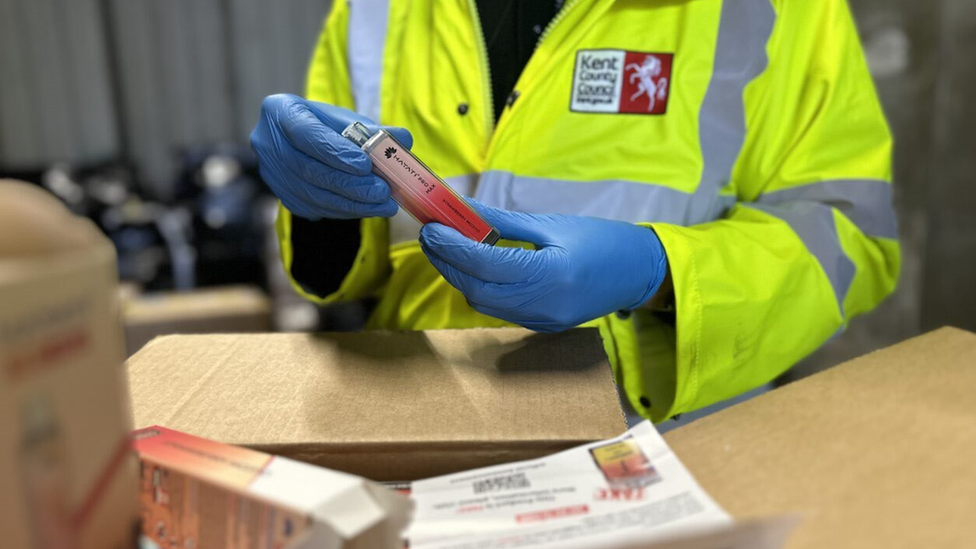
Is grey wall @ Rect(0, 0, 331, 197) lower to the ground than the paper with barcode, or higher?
lower

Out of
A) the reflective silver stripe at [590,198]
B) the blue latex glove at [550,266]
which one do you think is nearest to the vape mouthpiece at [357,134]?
the blue latex glove at [550,266]

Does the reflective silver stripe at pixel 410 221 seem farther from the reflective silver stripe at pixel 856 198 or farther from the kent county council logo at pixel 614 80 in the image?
the reflective silver stripe at pixel 856 198

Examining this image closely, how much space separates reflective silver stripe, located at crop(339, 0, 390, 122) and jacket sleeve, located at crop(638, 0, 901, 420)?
0.44 m

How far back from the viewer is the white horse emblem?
2.90ft

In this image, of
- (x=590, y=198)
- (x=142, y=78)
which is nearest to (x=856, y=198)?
(x=590, y=198)

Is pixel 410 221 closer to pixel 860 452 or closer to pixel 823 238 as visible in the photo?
pixel 823 238

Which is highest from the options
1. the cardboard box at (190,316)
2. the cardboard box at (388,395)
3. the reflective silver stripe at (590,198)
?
the reflective silver stripe at (590,198)

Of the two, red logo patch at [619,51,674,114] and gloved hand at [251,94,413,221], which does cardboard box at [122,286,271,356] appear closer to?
gloved hand at [251,94,413,221]

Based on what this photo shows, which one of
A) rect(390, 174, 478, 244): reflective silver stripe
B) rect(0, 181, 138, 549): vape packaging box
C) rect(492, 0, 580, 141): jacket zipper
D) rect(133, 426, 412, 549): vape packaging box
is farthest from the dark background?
rect(0, 181, 138, 549): vape packaging box

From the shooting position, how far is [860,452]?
1.62ft

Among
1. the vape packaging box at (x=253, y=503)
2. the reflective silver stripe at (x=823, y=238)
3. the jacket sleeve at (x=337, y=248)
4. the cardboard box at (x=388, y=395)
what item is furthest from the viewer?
the jacket sleeve at (x=337, y=248)

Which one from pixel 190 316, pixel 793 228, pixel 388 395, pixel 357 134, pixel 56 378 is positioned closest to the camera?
pixel 56 378

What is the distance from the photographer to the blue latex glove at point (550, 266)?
709 millimetres

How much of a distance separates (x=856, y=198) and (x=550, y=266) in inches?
17.6
